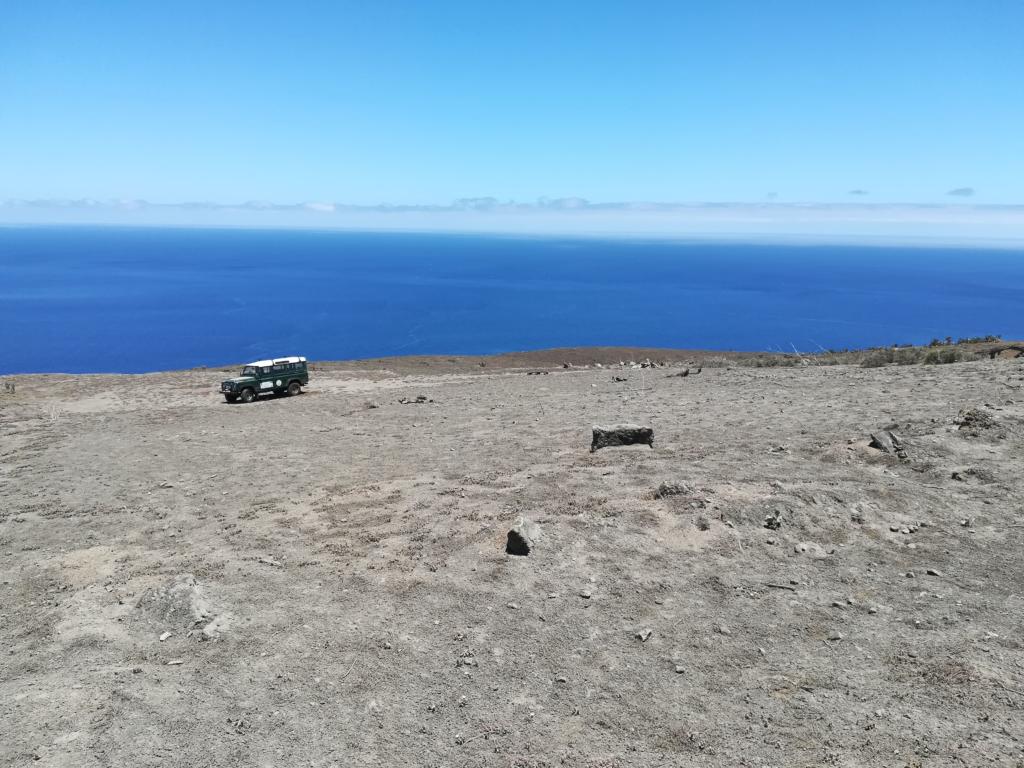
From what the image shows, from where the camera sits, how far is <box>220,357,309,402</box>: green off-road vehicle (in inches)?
1275

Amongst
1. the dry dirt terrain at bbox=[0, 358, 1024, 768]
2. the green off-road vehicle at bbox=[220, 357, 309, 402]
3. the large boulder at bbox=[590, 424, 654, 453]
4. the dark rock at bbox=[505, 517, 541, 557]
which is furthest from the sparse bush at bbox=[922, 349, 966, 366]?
the green off-road vehicle at bbox=[220, 357, 309, 402]

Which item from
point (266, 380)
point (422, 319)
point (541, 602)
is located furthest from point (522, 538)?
point (422, 319)

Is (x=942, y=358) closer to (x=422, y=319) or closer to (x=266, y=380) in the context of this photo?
(x=266, y=380)

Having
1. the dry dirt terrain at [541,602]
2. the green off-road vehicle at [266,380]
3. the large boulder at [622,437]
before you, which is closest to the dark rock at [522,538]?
the dry dirt terrain at [541,602]

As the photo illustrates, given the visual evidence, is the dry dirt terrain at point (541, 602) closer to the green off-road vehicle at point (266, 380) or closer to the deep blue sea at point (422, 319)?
the green off-road vehicle at point (266, 380)

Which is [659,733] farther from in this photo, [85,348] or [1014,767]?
[85,348]

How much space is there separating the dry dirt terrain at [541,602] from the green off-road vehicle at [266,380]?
1337 centimetres

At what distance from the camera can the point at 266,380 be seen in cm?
3334

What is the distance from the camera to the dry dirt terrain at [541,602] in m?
7.08

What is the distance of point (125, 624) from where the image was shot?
9.64 metres

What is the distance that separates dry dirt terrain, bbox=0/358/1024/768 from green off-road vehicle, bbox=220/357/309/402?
43.9 ft

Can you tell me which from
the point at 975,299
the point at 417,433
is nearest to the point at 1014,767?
the point at 417,433

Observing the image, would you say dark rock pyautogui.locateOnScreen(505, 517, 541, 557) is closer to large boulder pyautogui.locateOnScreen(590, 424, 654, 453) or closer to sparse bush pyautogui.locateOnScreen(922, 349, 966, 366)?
large boulder pyautogui.locateOnScreen(590, 424, 654, 453)

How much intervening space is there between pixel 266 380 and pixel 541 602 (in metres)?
27.4
